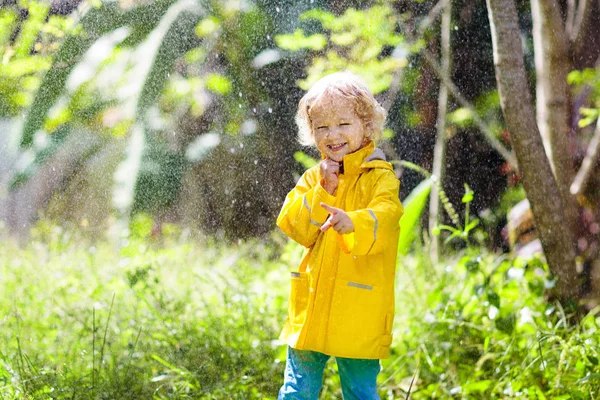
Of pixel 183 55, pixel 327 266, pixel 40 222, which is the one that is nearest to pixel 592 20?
pixel 183 55

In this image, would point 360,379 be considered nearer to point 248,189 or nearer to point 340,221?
point 340,221

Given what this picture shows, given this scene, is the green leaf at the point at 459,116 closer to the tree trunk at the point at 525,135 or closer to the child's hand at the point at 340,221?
the tree trunk at the point at 525,135

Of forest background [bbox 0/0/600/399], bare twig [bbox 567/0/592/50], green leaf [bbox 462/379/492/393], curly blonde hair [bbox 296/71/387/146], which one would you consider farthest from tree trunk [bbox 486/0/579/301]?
curly blonde hair [bbox 296/71/387/146]

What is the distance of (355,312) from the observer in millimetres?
1939

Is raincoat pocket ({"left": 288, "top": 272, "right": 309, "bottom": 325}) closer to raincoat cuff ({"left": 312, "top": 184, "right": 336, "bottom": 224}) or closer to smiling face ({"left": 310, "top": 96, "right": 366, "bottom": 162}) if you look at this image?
raincoat cuff ({"left": 312, "top": 184, "right": 336, "bottom": 224})

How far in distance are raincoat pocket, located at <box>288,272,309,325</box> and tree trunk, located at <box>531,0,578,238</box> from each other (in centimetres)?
153

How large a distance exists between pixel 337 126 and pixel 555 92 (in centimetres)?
160

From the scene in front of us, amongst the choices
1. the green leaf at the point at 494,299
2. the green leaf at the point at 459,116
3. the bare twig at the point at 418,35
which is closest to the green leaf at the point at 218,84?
the bare twig at the point at 418,35

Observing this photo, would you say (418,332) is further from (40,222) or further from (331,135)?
(40,222)

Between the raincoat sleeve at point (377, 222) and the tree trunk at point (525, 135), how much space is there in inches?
42.5

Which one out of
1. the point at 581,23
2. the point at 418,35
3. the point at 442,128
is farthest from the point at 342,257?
the point at 418,35

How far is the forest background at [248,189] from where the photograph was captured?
2.83m

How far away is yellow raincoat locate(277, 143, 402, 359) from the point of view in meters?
1.94

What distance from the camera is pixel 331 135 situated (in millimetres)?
2008
